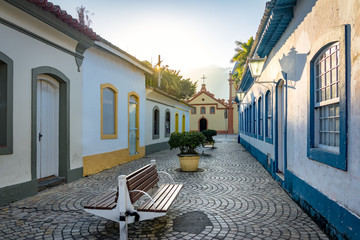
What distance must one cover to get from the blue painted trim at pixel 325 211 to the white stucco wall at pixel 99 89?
581cm

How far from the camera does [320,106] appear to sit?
441 cm

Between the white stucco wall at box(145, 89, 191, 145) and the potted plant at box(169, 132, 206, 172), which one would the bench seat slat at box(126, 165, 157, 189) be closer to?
the potted plant at box(169, 132, 206, 172)

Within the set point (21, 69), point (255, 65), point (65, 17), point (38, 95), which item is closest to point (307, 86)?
point (255, 65)

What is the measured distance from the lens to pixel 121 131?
10594 millimetres

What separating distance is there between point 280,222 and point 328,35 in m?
2.88

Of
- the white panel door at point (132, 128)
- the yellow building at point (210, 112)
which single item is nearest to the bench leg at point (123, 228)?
the white panel door at point (132, 128)

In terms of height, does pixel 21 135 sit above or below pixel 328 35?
below

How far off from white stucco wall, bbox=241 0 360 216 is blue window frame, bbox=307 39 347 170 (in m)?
0.10

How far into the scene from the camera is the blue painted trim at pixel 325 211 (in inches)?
123

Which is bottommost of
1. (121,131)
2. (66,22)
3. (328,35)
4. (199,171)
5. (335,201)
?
(199,171)

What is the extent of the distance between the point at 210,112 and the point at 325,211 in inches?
1563

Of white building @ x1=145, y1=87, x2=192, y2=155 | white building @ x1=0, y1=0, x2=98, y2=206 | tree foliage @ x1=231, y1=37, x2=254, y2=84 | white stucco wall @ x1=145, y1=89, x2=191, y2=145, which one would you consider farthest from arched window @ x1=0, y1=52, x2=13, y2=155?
tree foliage @ x1=231, y1=37, x2=254, y2=84

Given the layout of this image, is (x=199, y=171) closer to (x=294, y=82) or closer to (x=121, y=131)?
(x=121, y=131)

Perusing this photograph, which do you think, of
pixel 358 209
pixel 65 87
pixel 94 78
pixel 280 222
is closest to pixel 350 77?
pixel 358 209
